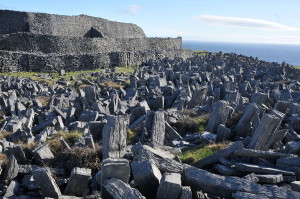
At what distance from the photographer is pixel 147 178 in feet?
18.4

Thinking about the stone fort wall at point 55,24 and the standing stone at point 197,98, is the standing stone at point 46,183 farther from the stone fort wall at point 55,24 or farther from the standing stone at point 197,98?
the stone fort wall at point 55,24

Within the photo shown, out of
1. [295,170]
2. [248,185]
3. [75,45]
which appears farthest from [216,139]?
[75,45]

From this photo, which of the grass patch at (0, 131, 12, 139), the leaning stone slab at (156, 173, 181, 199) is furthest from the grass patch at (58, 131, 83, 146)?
the leaning stone slab at (156, 173, 181, 199)

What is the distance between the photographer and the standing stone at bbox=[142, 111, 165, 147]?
9.02 m

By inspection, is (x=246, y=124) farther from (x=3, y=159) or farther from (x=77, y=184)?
(x=3, y=159)

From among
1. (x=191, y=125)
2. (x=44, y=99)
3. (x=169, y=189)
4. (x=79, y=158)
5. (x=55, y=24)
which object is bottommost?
(x=44, y=99)

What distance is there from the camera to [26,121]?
482 inches

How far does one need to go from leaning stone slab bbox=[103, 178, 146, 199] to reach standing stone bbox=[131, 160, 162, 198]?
0.44 metres

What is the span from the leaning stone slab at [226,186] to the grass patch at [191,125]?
Result: 4.88m

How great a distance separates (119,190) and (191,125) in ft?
19.9

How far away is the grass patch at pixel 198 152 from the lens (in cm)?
753

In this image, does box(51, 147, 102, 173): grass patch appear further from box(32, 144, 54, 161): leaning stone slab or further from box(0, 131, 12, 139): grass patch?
box(0, 131, 12, 139): grass patch

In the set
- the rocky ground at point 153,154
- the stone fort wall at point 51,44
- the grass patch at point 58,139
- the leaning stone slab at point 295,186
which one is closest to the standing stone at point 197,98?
the rocky ground at point 153,154

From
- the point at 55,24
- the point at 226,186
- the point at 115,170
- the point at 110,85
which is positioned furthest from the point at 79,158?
the point at 55,24
